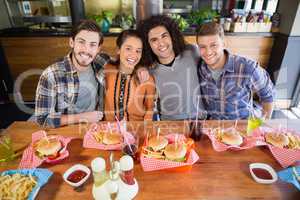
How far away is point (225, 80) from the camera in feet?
5.23

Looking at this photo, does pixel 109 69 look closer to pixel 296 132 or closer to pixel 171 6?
pixel 296 132

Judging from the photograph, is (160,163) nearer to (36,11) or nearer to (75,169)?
(75,169)

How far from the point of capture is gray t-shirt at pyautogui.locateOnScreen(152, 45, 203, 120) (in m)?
1.72

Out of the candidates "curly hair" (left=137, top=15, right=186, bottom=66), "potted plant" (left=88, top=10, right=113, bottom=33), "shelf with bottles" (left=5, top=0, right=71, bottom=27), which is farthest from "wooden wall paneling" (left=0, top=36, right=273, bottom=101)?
"curly hair" (left=137, top=15, right=186, bottom=66)

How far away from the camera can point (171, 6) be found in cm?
451

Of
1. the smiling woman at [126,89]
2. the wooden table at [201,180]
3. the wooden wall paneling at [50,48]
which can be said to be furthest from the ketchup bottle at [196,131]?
the wooden wall paneling at [50,48]

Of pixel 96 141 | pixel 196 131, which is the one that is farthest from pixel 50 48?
pixel 196 131

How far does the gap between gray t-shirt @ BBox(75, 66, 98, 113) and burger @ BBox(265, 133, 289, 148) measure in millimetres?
1206

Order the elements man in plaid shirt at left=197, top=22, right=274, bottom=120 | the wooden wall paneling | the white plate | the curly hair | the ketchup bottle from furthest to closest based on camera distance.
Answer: the wooden wall paneling
the curly hair
man in plaid shirt at left=197, top=22, right=274, bottom=120
the ketchup bottle
the white plate

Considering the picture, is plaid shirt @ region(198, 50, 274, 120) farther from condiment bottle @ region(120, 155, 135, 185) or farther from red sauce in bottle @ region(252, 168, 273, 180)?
condiment bottle @ region(120, 155, 135, 185)

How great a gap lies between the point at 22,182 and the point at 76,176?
0.22m

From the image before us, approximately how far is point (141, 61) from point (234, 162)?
1004 mm

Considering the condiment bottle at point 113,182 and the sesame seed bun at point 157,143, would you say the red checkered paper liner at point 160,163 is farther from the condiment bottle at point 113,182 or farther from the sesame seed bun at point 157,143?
the condiment bottle at point 113,182

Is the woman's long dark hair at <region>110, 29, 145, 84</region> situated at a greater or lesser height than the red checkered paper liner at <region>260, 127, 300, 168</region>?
greater
